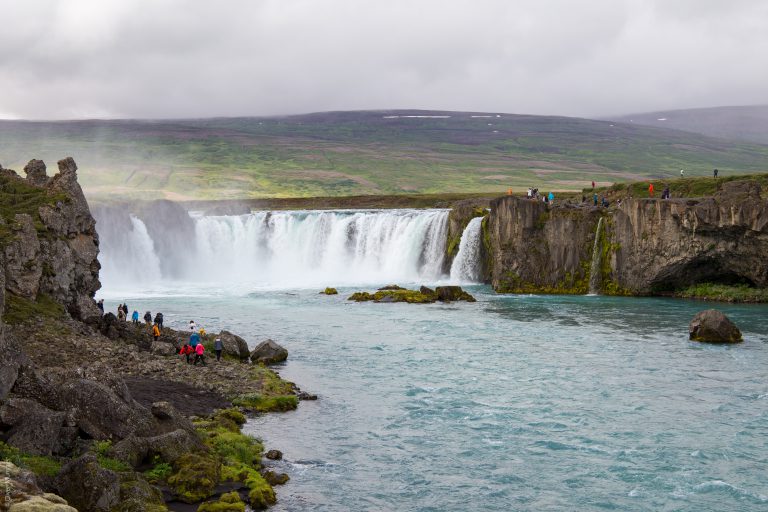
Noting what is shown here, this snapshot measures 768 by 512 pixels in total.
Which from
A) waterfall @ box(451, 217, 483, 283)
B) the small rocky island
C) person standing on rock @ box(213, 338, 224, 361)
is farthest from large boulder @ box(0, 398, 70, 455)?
waterfall @ box(451, 217, 483, 283)

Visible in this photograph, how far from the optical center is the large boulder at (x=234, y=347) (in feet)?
146

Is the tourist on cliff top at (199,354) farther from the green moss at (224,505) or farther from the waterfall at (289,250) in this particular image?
the waterfall at (289,250)

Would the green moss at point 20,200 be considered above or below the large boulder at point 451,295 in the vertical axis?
above

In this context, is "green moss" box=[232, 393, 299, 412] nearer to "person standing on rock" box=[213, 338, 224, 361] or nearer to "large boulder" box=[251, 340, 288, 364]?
"person standing on rock" box=[213, 338, 224, 361]

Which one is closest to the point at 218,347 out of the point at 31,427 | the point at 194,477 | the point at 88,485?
the point at 194,477

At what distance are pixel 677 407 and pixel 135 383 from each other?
77.2ft

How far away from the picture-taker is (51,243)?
45.7 meters

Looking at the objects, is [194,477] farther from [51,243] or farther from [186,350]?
[51,243]

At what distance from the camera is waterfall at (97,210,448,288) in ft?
309

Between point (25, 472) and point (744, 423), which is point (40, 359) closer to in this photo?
point (25, 472)

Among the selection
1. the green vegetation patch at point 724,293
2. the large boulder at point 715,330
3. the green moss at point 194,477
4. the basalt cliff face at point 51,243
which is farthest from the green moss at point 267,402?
the green vegetation patch at point 724,293

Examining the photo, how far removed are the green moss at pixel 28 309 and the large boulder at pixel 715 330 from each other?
3727cm

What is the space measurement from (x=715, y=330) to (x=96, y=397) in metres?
37.0

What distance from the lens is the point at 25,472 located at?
18281 millimetres
